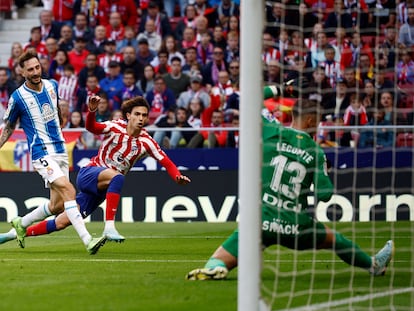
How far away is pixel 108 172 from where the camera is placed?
12281 millimetres

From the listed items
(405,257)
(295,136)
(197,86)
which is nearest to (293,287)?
(295,136)

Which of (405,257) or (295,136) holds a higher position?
(295,136)

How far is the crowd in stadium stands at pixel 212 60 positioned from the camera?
1575 cm

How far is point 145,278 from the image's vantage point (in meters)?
8.91

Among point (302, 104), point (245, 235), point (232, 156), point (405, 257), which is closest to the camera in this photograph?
point (245, 235)

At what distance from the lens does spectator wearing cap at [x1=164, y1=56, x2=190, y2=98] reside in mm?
20078

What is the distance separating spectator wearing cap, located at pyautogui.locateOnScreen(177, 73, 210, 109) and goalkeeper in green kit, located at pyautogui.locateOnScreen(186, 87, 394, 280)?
420 inches

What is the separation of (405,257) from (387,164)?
17.3 feet

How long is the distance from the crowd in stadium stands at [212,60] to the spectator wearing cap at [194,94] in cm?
2

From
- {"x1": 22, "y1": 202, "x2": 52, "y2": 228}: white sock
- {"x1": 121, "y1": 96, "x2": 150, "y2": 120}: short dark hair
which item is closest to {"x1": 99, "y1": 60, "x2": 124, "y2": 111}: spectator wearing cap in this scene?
{"x1": 121, "y1": 96, "x2": 150, "y2": 120}: short dark hair

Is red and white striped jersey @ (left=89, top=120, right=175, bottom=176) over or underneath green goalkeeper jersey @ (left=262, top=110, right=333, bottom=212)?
underneath

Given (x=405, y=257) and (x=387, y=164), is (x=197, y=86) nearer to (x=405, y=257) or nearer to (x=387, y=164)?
(x=387, y=164)

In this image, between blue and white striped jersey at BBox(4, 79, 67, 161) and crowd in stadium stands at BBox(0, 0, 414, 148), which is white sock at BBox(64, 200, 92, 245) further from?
crowd in stadium stands at BBox(0, 0, 414, 148)

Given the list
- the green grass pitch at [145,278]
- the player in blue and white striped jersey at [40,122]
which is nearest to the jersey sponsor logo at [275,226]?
the green grass pitch at [145,278]
